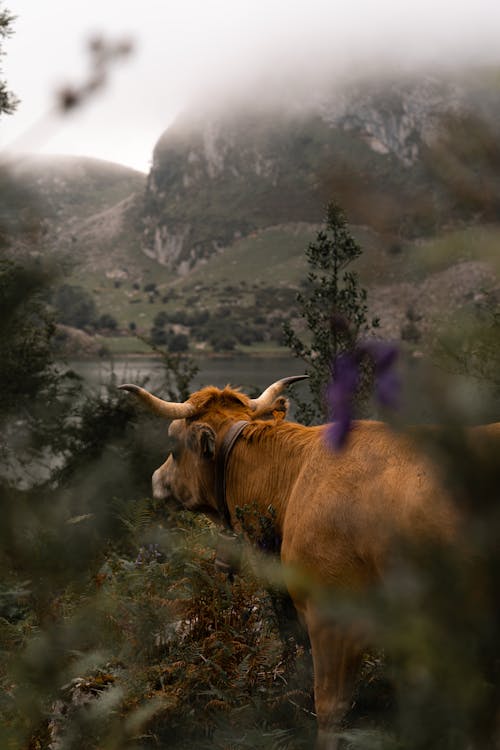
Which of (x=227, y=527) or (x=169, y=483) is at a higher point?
(x=169, y=483)

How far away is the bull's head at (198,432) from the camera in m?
5.51

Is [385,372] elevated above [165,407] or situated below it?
above

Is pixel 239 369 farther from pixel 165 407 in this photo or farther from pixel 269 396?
pixel 165 407

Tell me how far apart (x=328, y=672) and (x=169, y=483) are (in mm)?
2425

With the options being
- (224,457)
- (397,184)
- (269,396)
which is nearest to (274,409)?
(269,396)

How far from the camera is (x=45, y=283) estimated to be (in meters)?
1.80

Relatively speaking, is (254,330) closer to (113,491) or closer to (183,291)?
(113,491)

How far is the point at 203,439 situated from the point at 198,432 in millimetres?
75

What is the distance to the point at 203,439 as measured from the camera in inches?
216

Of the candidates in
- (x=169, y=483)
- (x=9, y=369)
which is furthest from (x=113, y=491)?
(x=169, y=483)

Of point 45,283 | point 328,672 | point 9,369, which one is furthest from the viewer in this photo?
point 328,672

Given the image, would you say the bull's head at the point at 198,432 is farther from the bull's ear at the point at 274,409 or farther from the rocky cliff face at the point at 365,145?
the rocky cliff face at the point at 365,145

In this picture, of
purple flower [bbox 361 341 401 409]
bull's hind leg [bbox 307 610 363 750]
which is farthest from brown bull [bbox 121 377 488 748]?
purple flower [bbox 361 341 401 409]

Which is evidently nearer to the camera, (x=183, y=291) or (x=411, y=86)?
(x=411, y=86)
